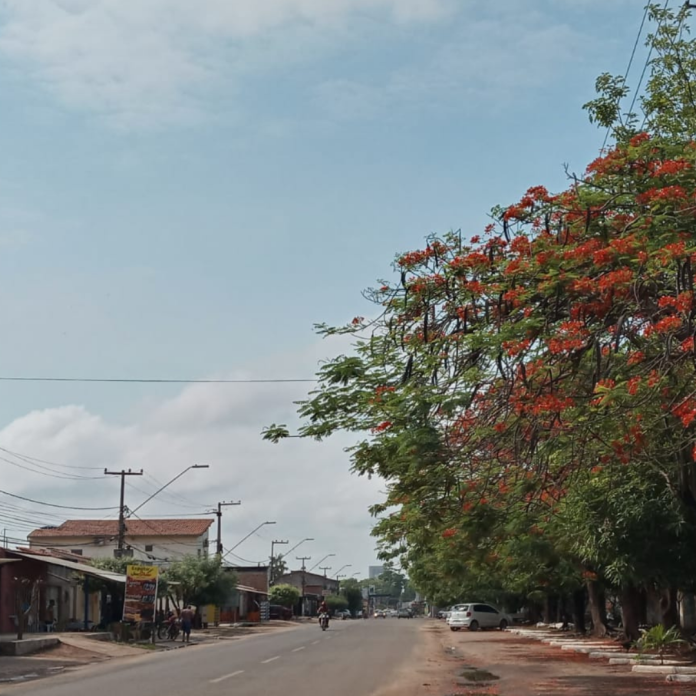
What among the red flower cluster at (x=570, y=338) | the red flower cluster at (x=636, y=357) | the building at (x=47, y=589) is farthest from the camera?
the building at (x=47, y=589)

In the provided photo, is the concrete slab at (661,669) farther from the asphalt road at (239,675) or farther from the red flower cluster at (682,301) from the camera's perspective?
the red flower cluster at (682,301)

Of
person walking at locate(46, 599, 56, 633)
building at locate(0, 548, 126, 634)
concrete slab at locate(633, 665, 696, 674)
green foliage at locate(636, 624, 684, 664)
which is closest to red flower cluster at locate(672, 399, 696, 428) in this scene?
concrete slab at locate(633, 665, 696, 674)

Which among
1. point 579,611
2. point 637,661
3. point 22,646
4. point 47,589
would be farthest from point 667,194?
point 47,589

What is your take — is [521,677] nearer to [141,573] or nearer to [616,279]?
[616,279]

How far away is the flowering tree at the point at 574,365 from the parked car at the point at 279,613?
81.8 m

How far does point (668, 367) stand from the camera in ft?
42.6

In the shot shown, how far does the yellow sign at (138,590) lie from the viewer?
1463 inches

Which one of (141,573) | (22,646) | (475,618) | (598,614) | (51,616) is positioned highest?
(141,573)

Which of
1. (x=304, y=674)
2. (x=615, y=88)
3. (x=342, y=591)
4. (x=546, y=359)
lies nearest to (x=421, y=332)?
(x=546, y=359)

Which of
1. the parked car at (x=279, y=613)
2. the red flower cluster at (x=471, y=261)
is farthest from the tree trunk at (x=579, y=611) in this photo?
the parked car at (x=279, y=613)

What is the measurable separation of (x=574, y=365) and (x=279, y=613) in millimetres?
90711

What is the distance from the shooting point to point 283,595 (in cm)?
10744

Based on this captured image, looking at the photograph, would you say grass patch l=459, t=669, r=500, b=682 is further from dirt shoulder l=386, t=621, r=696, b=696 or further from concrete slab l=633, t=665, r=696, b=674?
concrete slab l=633, t=665, r=696, b=674

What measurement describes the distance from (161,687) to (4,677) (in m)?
6.00
